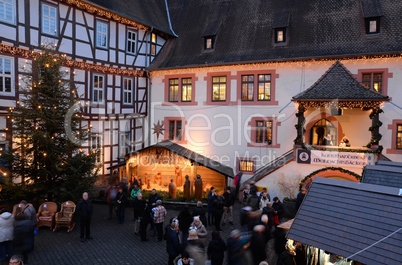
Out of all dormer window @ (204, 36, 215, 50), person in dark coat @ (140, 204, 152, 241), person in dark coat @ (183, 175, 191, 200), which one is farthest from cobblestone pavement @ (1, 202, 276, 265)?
dormer window @ (204, 36, 215, 50)

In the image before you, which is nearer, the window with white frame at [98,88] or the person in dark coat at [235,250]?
the person in dark coat at [235,250]

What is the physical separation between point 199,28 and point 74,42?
9.37m

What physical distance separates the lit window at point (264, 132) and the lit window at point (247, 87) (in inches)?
69.5

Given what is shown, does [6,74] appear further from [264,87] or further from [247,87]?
[264,87]

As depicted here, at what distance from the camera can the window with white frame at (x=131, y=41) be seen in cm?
2014

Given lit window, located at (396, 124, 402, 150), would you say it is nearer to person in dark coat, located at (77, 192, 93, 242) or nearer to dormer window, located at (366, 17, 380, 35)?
dormer window, located at (366, 17, 380, 35)

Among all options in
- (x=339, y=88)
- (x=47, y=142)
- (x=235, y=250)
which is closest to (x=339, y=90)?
(x=339, y=88)

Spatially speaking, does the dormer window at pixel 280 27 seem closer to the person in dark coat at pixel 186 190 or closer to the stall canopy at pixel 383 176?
the person in dark coat at pixel 186 190

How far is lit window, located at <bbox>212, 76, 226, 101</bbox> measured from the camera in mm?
19938

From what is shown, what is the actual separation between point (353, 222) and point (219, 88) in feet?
48.7

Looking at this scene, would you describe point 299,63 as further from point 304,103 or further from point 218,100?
point 218,100

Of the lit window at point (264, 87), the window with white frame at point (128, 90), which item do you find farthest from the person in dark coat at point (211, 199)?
the window with white frame at point (128, 90)

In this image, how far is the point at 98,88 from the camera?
18.6 meters

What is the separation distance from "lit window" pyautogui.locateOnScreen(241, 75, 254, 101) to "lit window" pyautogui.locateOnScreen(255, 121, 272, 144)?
1766 mm
